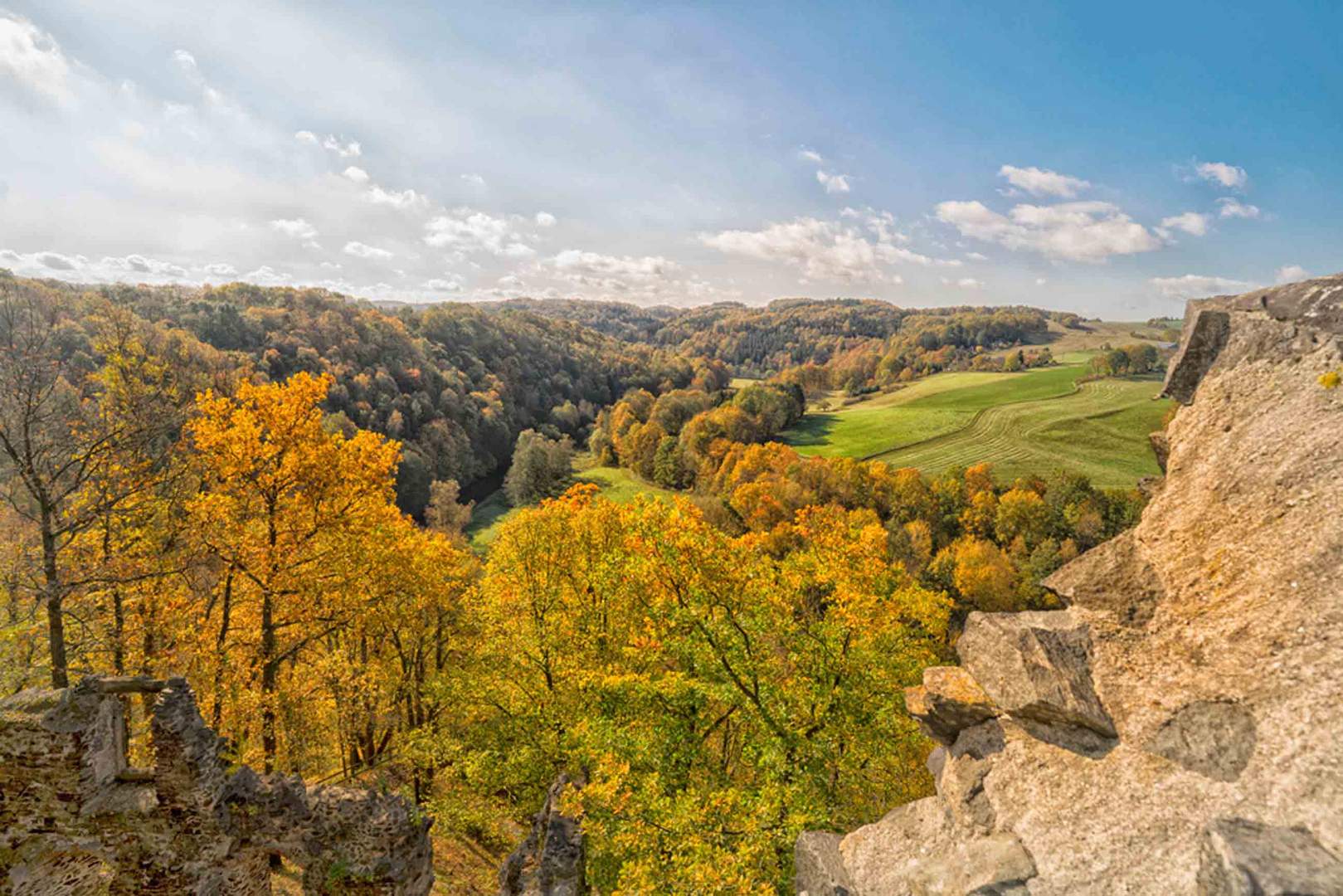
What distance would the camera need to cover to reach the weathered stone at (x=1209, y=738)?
211 inches

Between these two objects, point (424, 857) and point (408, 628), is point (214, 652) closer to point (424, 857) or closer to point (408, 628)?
point (408, 628)

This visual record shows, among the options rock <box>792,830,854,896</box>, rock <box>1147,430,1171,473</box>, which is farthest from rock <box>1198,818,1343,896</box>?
rock <box>1147,430,1171,473</box>

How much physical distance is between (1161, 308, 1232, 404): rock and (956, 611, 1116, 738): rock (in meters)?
3.80

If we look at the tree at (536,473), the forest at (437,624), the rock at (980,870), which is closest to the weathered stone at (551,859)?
the forest at (437,624)

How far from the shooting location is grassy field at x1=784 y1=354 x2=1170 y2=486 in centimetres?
8000

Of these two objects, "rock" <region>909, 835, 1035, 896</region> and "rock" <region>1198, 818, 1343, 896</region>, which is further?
"rock" <region>909, 835, 1035, 896</region>

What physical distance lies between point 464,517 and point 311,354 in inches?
1800

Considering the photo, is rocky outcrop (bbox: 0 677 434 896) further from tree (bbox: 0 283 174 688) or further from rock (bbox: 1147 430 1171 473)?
rock (bbox: 1147 430 1171 473)

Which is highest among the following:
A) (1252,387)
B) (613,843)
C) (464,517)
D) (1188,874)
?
(1252,387)

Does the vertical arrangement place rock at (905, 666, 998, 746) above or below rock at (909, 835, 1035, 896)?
above

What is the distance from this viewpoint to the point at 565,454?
328 ft

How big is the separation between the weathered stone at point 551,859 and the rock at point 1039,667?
9.06m

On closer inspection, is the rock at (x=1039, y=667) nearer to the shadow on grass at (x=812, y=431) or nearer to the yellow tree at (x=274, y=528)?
the yellow tree at (x=274, y=528)

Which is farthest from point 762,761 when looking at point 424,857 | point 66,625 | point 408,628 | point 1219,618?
point 66,625
